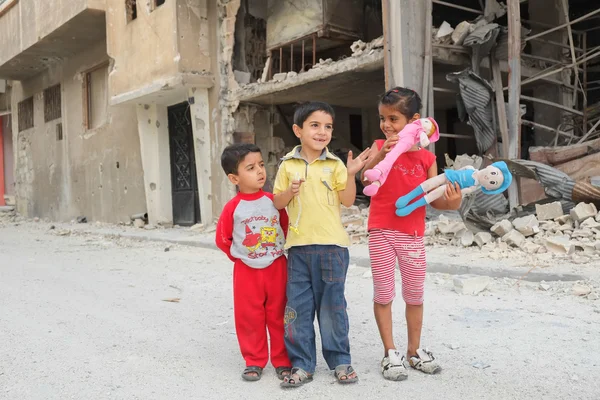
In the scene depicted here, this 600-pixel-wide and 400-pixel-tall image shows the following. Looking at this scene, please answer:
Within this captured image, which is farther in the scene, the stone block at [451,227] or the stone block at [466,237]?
the stone block at [451,227]

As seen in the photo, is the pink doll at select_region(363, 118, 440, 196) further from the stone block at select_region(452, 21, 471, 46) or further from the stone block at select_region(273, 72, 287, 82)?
the stone block at select_region(273, 72, 287, 82)

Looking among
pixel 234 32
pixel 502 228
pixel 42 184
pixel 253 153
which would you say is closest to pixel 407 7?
pixel 502 228

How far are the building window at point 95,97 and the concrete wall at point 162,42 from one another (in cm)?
266

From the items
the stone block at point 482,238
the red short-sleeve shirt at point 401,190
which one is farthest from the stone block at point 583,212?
the red short-sleeve shirt at point 401,190

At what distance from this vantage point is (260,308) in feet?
7.89

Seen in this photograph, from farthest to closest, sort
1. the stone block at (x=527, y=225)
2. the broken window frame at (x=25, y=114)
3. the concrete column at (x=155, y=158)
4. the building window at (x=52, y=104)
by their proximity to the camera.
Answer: the broken window frame at (x=25, y=114) → the building window at (x=52, y=104) → the concrete column at (x=155, y=158) → the stone block at (x=527, y=225)

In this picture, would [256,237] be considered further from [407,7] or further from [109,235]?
[109,235]

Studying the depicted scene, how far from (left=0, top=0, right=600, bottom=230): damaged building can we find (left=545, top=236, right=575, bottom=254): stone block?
30.4 inches

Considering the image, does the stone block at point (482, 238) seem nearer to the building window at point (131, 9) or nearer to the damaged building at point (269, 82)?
the damaged building at point (269, 82)

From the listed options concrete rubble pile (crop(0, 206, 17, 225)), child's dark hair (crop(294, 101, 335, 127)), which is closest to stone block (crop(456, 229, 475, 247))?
child's dark hair (crop(294, 101, 335, 127))

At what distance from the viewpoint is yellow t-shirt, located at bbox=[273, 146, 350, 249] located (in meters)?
2.28

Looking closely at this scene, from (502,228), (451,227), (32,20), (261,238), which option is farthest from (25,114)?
(261,238)

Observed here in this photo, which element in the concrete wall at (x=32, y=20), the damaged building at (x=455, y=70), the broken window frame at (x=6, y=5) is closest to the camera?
the damaged building at (x=455, y=70)

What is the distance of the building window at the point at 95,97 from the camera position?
13094 millimetres
